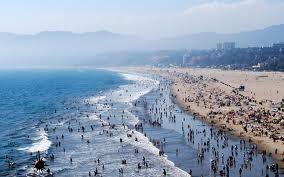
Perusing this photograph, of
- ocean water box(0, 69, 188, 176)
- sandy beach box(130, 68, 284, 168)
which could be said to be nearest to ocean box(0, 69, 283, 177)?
ocean water box(0, 69, 188, 176)

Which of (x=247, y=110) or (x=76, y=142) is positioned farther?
(x=247, y=110)

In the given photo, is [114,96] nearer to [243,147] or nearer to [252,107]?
[252,107]

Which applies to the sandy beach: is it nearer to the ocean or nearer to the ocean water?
the ocean

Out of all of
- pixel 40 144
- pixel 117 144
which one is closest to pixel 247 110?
pixel 117 144

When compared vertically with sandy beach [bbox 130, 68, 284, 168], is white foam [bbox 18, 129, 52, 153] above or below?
below

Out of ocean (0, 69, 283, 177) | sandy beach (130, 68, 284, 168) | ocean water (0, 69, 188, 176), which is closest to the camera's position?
ocean (0, 69, 283, 177)

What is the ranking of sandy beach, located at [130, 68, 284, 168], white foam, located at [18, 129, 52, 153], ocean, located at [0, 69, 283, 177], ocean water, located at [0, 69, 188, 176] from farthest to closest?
sandy beach, located at [130, 68, 284, 168]
white foam, located at [18, 129, 52, 153]
ocean water, located at [0, 69, 188, 176]
ocean, located at [0, 69, 283, 177]

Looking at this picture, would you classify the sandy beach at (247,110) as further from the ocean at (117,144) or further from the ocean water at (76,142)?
the ocean water at (76,142)

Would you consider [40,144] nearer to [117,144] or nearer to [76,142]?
[76,142]

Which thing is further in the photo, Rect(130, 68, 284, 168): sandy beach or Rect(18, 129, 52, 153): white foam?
Rect(130, 68, 284, 168): sandy beach

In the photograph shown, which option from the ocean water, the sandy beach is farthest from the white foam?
the sandy beach

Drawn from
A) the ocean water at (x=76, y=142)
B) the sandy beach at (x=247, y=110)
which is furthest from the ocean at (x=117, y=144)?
the sandy beach at (x=247, y=110)
